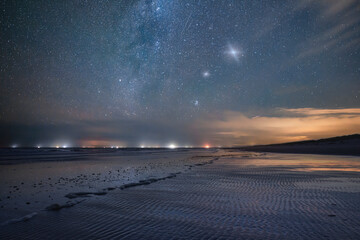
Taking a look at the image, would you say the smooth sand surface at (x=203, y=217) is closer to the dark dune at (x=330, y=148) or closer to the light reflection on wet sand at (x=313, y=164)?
the light reflection on wet sand at (x=313, y=164)

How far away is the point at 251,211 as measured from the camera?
4.74 meters

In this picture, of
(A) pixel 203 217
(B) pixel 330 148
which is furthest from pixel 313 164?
(B) pixel 330 148

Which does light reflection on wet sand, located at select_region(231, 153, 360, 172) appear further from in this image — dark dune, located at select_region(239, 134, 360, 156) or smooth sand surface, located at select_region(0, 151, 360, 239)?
dark dune, located at select_region(239, 134, 360, 156)

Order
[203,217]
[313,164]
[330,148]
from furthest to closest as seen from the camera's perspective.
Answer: [330,148]
[313,164]
[203,217]

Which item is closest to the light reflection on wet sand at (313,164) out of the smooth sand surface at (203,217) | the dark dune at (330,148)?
the smooth sand surface at (203,217)

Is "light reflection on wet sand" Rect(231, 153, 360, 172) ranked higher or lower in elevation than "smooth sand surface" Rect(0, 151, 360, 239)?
lower

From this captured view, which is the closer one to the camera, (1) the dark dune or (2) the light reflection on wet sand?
(2) the light reflection on wet sand

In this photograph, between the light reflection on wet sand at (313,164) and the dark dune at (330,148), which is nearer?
the light reflection on wet sand at (313,164)

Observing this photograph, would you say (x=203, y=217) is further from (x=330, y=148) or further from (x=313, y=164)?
(x=330, y=148)

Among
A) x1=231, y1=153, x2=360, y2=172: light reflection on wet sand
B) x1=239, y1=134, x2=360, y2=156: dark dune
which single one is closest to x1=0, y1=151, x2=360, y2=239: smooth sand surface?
x1=231, y1=153, x2=360, y2=172: light reflection on wet sand

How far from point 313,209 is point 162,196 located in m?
3.70

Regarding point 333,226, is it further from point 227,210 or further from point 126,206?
point 126,206

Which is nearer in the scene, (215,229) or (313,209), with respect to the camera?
(215,229)

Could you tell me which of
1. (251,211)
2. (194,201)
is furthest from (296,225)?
(194,201)
